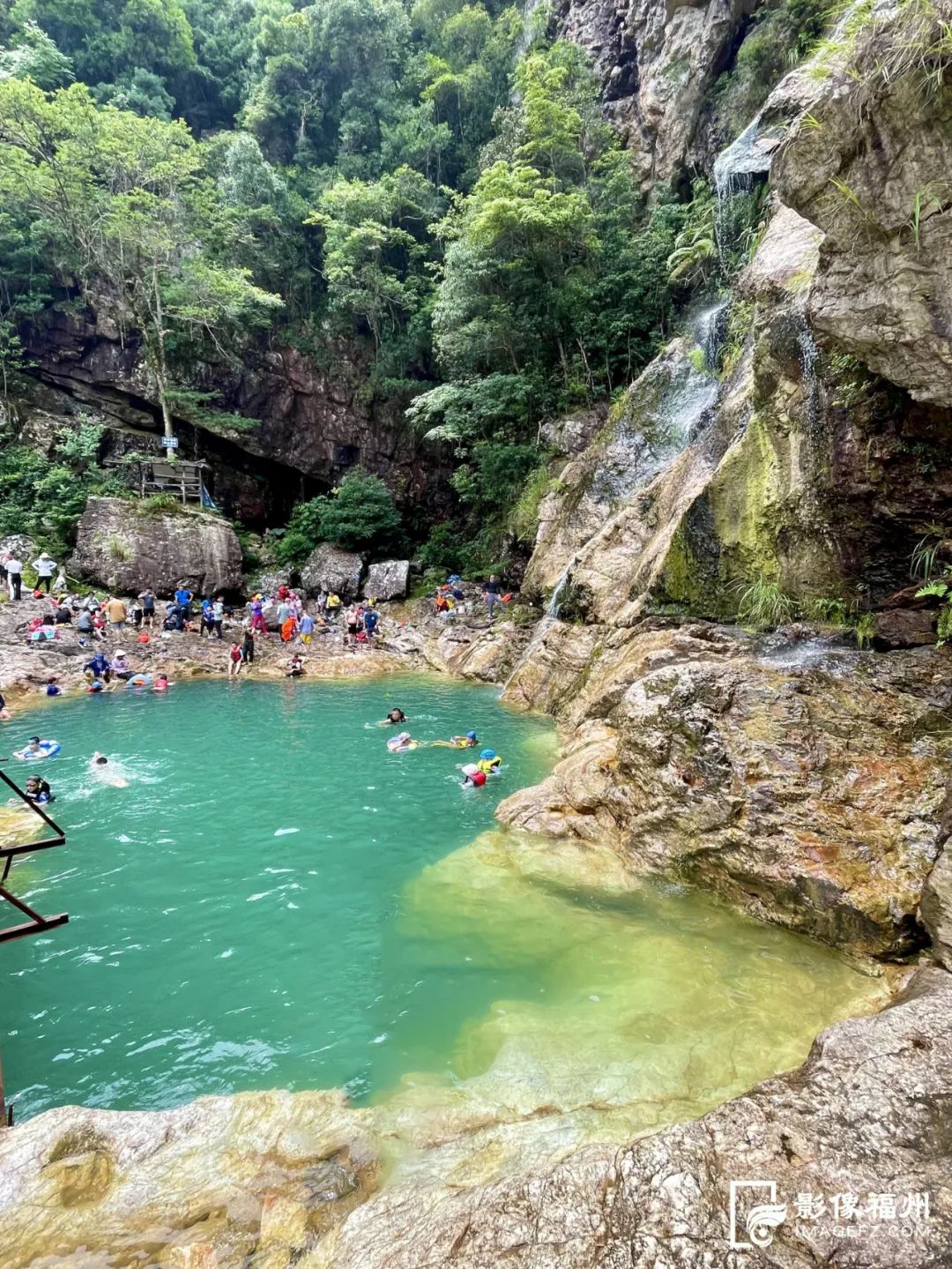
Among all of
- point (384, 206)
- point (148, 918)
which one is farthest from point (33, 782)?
point (384, 206)

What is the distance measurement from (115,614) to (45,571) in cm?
322

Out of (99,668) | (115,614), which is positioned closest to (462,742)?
(99,668)

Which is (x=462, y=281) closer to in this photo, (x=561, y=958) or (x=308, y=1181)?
(x=561, y=958)

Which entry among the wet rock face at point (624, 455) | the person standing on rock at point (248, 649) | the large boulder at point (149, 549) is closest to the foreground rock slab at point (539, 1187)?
the wet rock face at point (624, 455)

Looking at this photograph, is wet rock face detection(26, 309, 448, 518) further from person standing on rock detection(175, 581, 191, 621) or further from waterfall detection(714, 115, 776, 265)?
waterfall detection(714, 115, 776, 265)

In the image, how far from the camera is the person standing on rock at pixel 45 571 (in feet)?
66.8

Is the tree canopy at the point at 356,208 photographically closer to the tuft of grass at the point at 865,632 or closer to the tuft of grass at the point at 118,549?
the tuft of grass at the point at 118,549

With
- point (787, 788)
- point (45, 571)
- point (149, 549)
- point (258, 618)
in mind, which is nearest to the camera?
point (787, 788)

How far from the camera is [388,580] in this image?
2512cm

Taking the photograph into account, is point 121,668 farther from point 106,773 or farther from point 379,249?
point 379,249

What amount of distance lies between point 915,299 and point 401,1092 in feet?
28.1

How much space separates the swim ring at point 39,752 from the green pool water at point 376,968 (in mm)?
2200

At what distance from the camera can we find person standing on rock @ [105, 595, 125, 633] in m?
19.5

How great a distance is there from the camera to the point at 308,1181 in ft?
11.1
